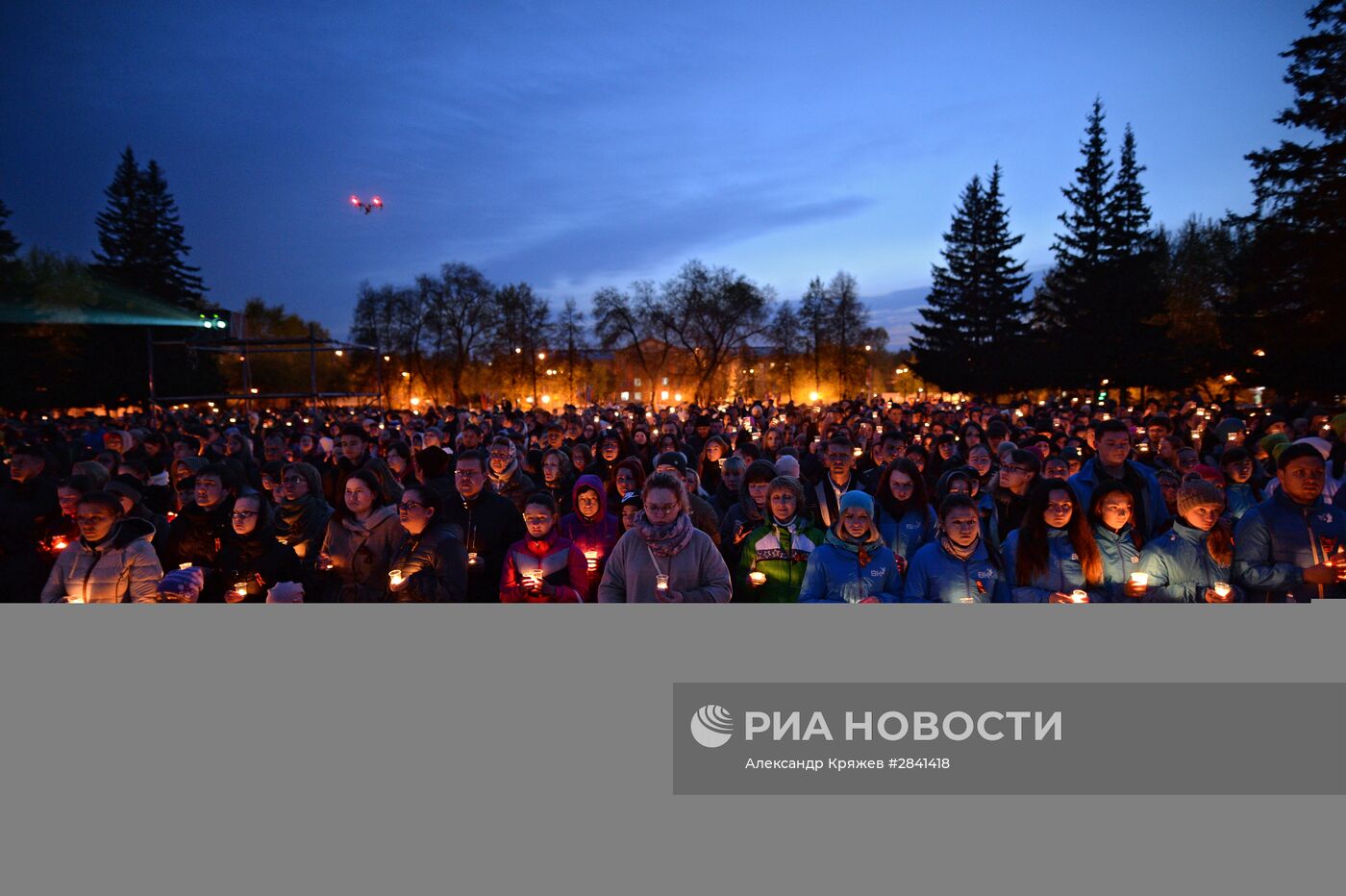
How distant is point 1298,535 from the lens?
406 cm

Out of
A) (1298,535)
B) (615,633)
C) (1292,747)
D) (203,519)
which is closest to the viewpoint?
(1292,747)

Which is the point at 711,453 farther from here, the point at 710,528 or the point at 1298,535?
the point at 1298,535

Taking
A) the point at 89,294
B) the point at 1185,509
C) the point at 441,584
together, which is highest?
the point at 89,294

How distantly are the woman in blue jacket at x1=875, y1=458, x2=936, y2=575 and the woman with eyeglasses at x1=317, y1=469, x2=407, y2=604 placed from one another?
3.61 m

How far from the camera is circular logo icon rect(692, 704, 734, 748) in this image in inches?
44.1

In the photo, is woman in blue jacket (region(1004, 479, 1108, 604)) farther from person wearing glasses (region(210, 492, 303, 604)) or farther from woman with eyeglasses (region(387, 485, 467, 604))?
person wearing glasses (region(210, 492, 303, 604))

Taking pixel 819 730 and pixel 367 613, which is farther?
pixel 367 613

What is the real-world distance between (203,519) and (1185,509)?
7.05 metres

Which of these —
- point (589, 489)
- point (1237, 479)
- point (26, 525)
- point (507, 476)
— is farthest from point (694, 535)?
point (26, 525)

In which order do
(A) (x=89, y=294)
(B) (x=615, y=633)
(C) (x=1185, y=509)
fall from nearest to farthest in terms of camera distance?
(B) (x=615, y=633), (C) (x=1185, y=509), (A) (x=89, y=294)

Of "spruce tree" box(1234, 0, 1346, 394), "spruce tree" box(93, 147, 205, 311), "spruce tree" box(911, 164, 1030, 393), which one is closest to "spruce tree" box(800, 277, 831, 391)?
"spruce tree" box(911, 164, 1030, 393)

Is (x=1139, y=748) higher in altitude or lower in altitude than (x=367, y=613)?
lower

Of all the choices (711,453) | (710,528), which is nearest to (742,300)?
(711,453)

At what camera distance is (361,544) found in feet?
16.5
